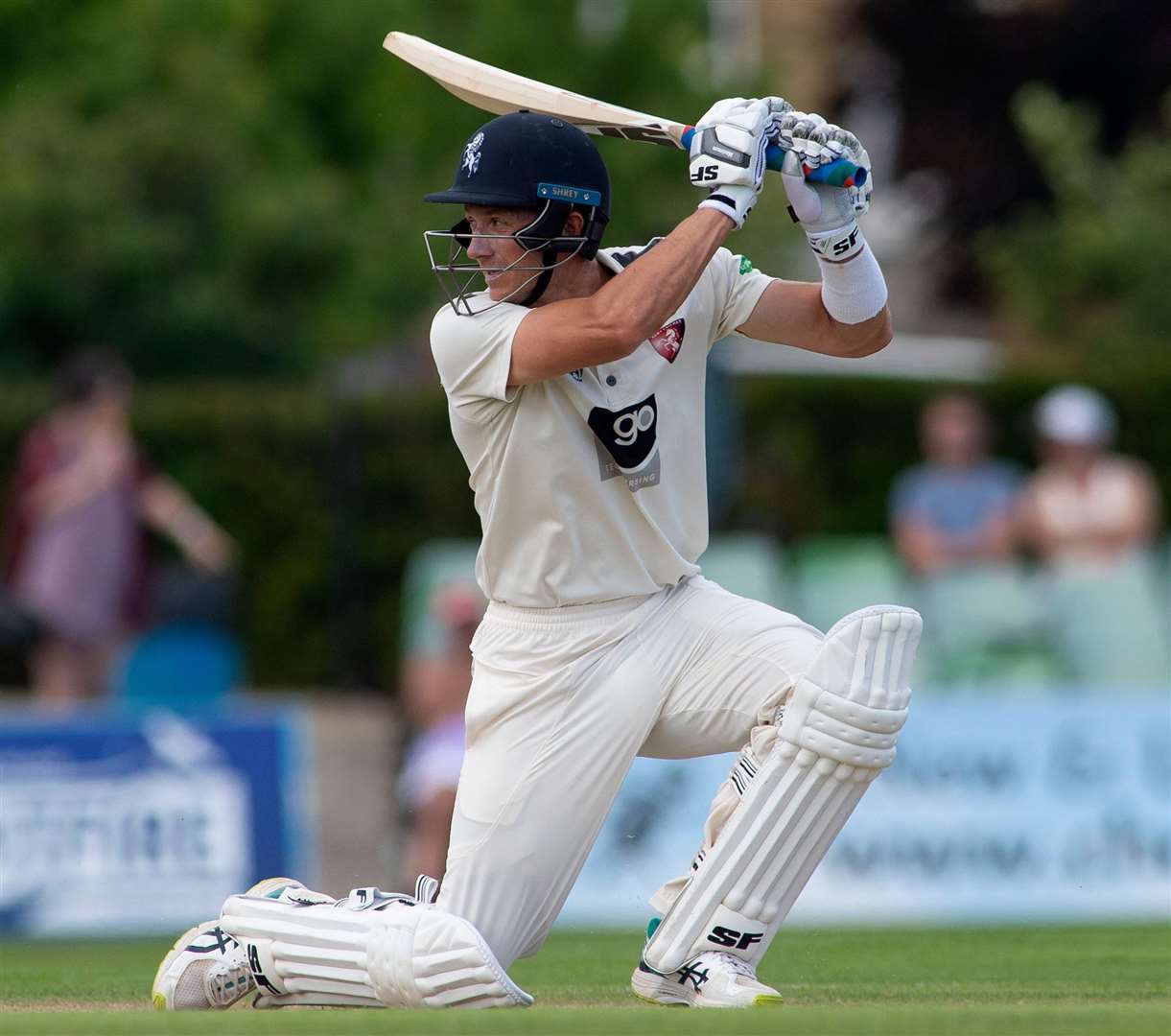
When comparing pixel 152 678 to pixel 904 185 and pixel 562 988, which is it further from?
pixel 904 185

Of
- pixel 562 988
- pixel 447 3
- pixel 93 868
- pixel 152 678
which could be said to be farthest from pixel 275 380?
pixel 562 988

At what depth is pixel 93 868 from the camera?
794 cm

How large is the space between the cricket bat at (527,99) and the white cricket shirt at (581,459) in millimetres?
464

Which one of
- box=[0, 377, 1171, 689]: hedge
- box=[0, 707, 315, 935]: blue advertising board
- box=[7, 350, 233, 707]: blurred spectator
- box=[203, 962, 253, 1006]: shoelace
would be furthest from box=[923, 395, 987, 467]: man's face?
box=[203, 962, 253, 1006]: shoelace

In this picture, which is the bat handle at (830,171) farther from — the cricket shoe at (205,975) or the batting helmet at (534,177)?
the cricket shoe at (205,975)

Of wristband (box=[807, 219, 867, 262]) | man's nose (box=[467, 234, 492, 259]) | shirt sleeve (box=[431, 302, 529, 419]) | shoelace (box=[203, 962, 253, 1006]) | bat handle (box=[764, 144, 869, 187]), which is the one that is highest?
bat handle (box=[764, 144, 869, 187])

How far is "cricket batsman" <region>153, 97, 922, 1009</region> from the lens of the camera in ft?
14.1

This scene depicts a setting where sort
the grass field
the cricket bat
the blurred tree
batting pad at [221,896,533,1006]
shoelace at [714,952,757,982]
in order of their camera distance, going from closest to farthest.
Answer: the grass field, batting pad at [221,896,533,1006], shoelace at [714,952,757,982], the cricket bat, the blurred tree

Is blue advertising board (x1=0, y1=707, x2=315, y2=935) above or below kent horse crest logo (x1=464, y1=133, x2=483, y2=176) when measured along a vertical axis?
below

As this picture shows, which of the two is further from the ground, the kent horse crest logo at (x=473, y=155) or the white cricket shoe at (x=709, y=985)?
the kent horse crest logo at (x=473, y=155)

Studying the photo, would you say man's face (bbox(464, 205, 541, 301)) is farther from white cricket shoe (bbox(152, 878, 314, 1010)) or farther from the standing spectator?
→ the standing spectator

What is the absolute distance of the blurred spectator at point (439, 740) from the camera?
7715 millimetres

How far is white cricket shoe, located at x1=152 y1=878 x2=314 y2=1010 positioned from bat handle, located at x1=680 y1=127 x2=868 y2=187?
71.0 inches

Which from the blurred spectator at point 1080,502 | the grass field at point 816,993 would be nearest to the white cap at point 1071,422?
the blurred spectator at point 1080,502
